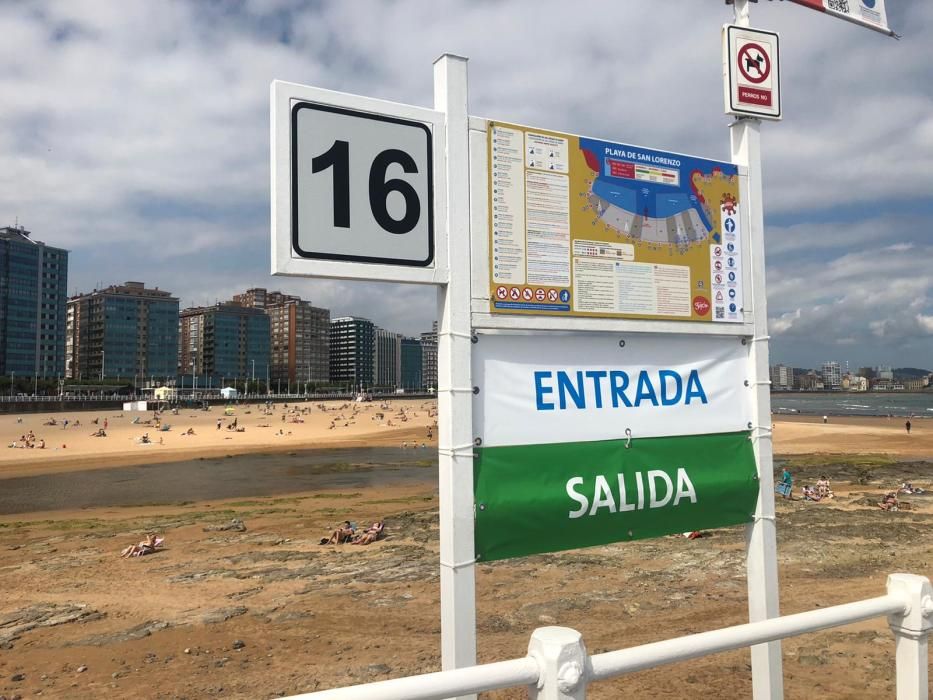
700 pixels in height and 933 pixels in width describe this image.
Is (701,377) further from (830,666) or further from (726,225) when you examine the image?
(830,666)

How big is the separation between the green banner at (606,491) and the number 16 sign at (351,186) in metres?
1.36

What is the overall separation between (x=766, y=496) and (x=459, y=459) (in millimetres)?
2679

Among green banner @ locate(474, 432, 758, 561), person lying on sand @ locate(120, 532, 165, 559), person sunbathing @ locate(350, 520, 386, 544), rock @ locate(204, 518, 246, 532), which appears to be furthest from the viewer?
rock @ locate(204, 518, 246, 532)

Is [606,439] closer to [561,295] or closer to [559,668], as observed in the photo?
[561,295]

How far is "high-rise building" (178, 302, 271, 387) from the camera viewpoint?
18075cm

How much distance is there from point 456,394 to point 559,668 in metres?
1.83

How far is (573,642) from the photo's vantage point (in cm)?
220

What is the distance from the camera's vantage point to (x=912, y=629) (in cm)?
312

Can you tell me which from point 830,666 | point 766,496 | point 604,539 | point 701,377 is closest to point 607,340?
point 701,377

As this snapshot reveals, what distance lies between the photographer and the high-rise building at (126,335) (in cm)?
15388

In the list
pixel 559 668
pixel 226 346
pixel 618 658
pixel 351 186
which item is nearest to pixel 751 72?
pixel 351 186

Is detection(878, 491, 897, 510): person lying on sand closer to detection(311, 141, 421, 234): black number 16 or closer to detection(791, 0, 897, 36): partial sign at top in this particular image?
detection(791, 0, 897, 36): partial sign at top

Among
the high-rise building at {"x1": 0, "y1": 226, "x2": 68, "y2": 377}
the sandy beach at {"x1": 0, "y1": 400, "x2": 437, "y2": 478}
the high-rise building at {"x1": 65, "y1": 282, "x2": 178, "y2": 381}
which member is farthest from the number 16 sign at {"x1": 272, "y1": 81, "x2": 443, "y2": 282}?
the high-rise building at {"x1": 65, "y1": 282, "x2": 178, "y2": 381}

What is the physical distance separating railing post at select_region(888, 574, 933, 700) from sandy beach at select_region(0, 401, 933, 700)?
3.38m
